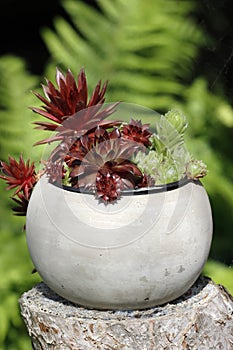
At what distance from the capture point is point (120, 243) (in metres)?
1.53

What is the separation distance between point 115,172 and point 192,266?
0.31 metres

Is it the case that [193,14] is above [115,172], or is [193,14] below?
above

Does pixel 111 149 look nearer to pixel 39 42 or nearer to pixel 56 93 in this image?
pixel 56 93

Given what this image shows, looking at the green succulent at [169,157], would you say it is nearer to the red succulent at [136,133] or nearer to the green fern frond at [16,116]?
the red succulent at [136,133]

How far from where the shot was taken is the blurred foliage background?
8.11 feet

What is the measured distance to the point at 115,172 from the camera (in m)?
1.60

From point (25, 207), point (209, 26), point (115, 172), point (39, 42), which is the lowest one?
point (39, 42)

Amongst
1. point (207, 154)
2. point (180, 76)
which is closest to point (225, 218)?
point (207, 154)

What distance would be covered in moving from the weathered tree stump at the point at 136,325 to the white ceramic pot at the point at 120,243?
0.04 m

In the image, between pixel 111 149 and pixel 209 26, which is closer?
pixel 111 149

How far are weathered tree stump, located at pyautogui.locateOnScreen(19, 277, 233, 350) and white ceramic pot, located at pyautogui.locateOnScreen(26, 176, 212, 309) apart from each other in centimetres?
4

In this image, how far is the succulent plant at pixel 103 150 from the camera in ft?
5.21

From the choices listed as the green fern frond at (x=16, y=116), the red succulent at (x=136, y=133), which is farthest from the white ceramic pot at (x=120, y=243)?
the green fern frond at (x=16, y=116)

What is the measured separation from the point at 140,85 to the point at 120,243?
1259mm
